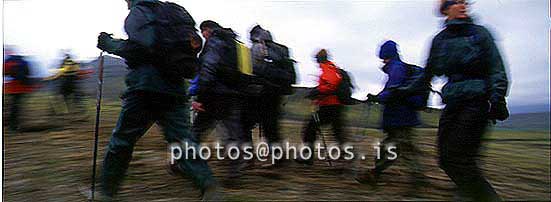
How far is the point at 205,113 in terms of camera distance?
2.24m

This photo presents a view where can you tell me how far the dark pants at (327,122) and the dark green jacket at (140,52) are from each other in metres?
0.48

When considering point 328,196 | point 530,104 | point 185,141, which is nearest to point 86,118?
point 185,141

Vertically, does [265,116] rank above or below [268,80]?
below

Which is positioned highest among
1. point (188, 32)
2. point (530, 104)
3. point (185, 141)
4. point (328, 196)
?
point (188, 32)

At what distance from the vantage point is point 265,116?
2230 millimetres

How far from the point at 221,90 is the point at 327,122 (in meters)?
0.39

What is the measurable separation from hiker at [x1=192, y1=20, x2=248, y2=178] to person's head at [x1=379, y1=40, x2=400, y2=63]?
50 centimetres

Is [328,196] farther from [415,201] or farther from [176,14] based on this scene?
[176,14]

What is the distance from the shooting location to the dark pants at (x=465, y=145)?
80.2 inches

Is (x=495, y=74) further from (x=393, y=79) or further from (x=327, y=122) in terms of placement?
(x=327, y=122)

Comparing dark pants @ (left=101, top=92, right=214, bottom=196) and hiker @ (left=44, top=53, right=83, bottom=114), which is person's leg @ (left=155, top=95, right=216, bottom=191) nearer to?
dark pants @ (left=101, top=92, right=214, bottom=196)

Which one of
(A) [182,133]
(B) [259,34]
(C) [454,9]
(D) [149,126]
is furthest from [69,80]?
(C) [454,9]

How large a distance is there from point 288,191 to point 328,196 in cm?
15

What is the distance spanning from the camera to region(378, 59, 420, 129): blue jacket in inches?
85.8
